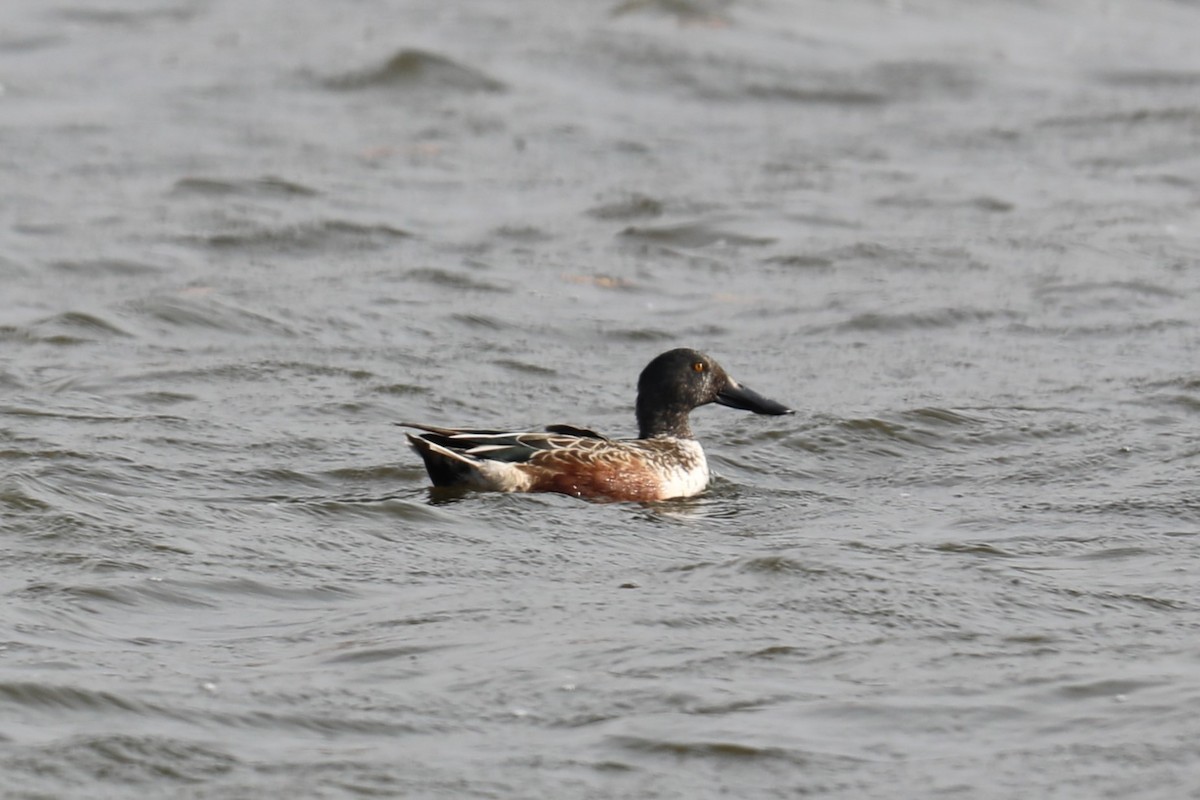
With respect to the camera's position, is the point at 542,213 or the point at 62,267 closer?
the point at 62,267

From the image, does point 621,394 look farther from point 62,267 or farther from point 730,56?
point 730,56

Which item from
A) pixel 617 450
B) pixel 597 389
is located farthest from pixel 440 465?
pixel 597 389

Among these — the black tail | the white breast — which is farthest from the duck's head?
the black tail

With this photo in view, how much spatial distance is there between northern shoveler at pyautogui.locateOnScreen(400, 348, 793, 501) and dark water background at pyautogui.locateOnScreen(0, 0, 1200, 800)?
214 millimetres

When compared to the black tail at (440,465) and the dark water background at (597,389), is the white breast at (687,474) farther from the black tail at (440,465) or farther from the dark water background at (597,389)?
the black tail at (440,465)

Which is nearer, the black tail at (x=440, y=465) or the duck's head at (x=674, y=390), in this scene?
the black tail at (x=440, y=465)

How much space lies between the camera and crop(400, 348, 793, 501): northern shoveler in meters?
9.53

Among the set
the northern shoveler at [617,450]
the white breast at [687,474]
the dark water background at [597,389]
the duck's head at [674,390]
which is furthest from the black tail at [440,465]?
the duck's head at [674,390]

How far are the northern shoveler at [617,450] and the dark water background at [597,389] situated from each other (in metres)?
0.21

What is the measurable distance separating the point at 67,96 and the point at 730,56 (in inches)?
243

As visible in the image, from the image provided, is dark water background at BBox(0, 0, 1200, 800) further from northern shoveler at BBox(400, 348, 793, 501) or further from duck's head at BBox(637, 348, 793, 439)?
duck's head at BBox(637, 348, 793, 439)

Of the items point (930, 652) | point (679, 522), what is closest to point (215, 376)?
point (679, 522)

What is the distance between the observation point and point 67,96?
18.7 meters

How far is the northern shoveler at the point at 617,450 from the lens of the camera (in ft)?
31.3
